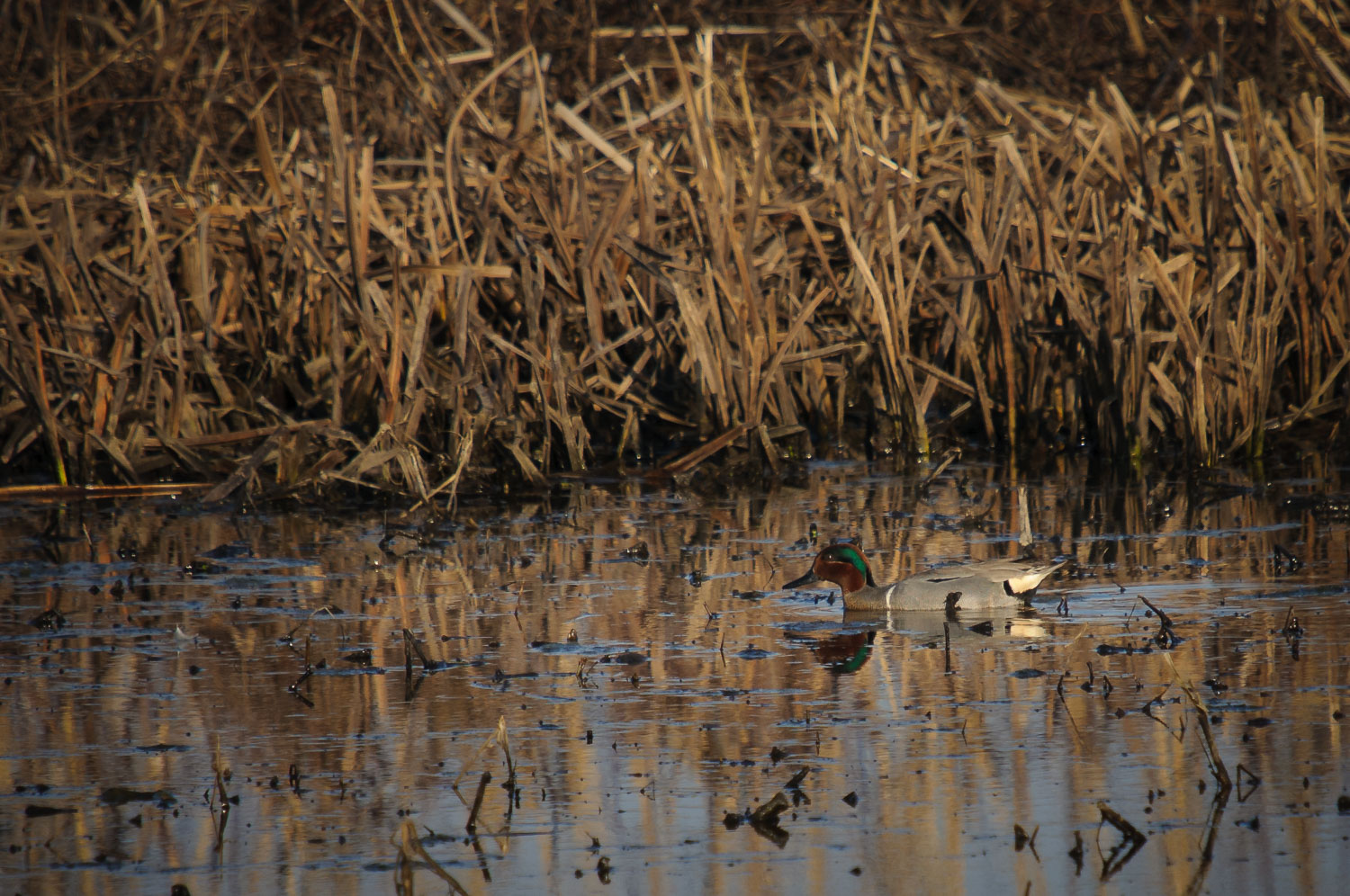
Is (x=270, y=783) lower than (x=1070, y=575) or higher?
lower

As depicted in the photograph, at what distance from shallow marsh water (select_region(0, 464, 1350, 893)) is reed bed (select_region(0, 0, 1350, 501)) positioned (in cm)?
124

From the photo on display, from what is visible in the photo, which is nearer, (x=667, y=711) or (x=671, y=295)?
(x=667, y=711)

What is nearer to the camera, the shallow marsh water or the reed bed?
the shallow marsh water

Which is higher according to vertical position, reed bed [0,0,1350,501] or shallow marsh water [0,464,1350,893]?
reed bed [0,0,1350,501]

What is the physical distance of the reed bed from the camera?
10648 mm

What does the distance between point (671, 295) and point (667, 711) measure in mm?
5381

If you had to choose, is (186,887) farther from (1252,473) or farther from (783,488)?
(1252,473)

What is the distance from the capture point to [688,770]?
5.30 meters

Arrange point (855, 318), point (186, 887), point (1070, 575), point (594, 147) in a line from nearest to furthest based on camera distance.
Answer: point (186, 887)
point (1070, 575)
point (855, 318)
point (594, 147)

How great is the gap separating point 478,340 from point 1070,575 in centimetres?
408

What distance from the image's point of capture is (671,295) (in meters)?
11.0

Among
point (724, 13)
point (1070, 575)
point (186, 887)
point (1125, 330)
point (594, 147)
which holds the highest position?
point (724, 13)

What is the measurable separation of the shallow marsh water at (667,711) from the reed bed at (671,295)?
1235 mm

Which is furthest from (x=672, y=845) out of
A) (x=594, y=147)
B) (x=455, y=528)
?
(x=594, y=147)
